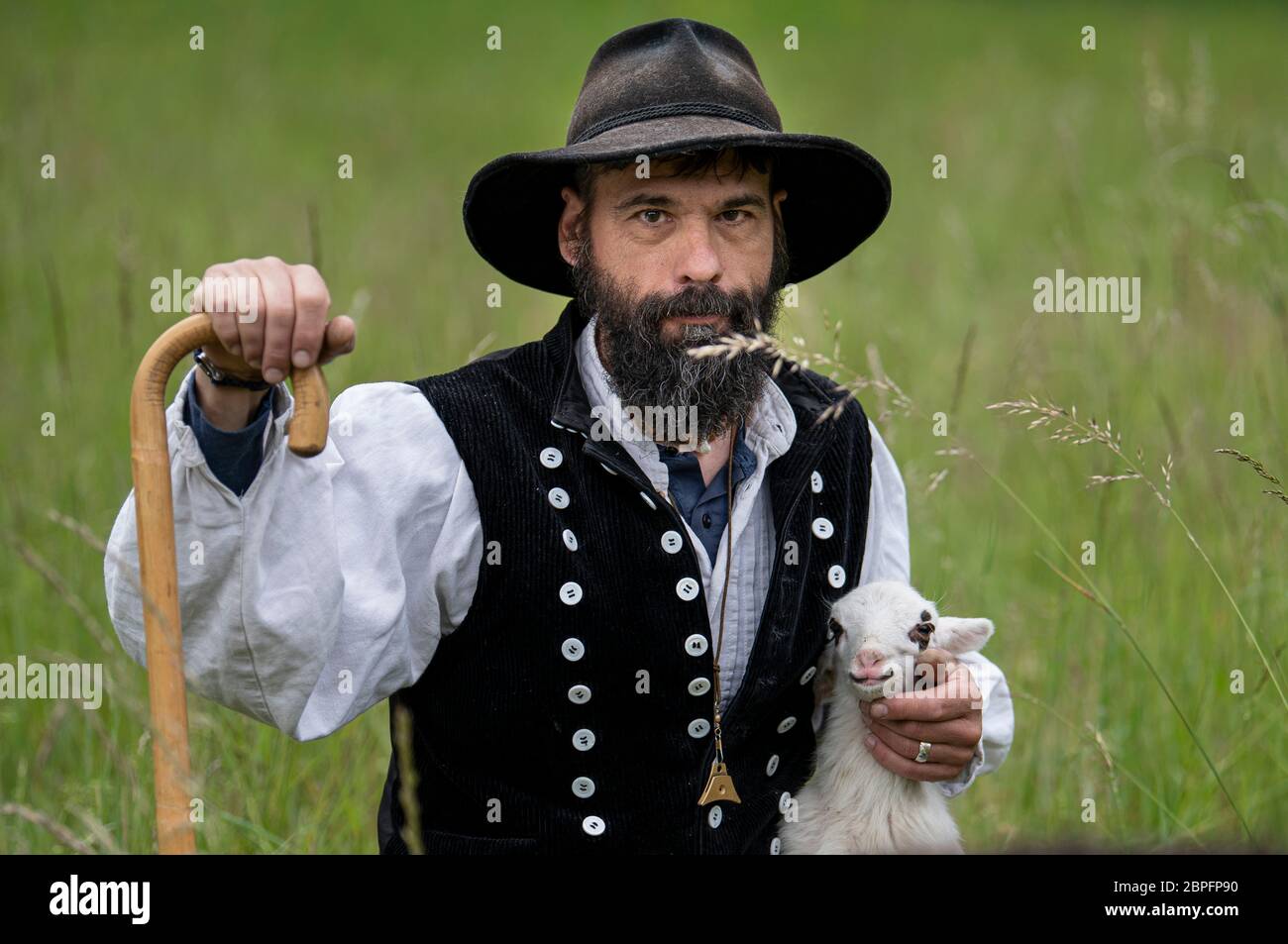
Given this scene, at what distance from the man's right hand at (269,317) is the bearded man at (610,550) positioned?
0.95 ft

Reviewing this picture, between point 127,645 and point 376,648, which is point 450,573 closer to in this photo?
point 376,648

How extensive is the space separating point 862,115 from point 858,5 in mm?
6140

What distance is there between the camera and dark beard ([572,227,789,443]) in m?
2.99

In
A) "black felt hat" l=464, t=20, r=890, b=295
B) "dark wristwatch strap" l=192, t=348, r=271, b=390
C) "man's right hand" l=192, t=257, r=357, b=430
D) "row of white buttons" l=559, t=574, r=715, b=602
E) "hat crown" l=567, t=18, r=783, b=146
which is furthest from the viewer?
"hat crown" l=567, t=18, r=783, b=146

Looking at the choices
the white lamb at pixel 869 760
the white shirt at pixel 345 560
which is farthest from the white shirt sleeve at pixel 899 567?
the white lamb at pixel 869 760

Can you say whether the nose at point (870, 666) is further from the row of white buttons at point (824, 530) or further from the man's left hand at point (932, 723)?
the row of white buttons at point (824, 530)

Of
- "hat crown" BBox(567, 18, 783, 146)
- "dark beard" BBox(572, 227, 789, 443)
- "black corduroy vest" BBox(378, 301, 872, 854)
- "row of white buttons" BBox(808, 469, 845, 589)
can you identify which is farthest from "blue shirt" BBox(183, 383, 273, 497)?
"row of white buttons" BBox(808, 469, 845, 589)

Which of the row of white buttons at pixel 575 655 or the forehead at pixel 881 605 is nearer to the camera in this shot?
the row of white buttons at pixel 575 655

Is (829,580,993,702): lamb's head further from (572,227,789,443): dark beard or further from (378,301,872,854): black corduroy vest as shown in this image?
(572,227,789,443): dark beard

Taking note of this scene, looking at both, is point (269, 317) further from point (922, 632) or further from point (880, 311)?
point (880, 311)

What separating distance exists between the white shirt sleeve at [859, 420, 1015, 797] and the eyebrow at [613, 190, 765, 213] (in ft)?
2.28

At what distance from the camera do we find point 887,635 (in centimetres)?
294

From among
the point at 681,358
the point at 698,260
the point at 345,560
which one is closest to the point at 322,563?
the point at 345,560

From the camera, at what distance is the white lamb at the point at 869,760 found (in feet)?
9.75
